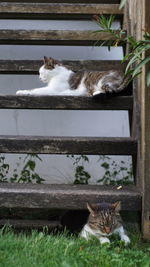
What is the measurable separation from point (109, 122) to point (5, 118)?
1.09 m

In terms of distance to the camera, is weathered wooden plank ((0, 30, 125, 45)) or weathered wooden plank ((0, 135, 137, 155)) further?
weathered wooden plank ((0, 30, 125, 45))

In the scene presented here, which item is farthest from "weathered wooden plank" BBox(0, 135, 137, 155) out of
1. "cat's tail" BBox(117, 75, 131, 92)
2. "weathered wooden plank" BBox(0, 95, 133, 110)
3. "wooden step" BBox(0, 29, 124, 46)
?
"wooden step" BBox(0, 29, 124, 46)

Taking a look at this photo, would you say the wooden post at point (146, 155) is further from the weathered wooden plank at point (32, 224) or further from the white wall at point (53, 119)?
the white wall at point (53, 119)

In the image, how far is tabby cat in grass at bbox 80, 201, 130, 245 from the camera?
287cm

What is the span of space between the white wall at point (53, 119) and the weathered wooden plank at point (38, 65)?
3.95 feet

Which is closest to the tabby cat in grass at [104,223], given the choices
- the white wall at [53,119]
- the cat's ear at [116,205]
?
the cat's ear at [116,205]

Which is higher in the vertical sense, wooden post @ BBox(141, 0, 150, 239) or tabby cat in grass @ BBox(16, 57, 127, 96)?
tabby cat in grass @ BBox(16, 57, 127, 96)

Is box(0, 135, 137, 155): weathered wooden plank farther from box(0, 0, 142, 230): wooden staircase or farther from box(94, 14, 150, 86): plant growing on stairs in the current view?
box(94, 14, 150, 86): plant growing on stairs

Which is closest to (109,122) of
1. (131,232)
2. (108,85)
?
(108,85)

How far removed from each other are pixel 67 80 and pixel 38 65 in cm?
50

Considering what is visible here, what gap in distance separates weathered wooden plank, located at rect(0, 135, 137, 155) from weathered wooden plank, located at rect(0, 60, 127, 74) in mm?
850

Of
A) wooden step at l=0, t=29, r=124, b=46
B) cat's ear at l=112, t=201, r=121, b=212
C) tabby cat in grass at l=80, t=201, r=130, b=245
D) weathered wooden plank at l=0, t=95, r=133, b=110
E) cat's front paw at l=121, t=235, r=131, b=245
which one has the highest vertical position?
wooden step at l=0, t=29, r=124, b=46

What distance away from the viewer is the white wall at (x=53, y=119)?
16.8 feet

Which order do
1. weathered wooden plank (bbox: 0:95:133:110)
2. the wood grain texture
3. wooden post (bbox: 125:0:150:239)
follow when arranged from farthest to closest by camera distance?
the wood grain texture < weathered wooden plank (bbox: 0:95:133:110) < wooden post (bbox: 125:0:150:239)
